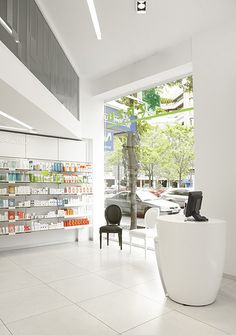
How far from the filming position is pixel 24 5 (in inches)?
135

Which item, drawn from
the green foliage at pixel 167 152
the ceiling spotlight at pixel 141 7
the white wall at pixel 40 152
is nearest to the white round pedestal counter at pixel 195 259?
the green foliage at pixel 167 152

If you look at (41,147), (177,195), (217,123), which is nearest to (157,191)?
(177,195)

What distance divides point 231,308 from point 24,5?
4403mm

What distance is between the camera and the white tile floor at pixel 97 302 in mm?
2783

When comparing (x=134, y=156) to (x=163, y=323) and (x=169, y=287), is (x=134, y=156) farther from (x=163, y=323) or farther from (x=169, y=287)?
(x=163, y=323)

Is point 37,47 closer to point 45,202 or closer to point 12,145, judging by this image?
point 12,145

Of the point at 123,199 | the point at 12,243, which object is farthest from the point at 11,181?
the point at 123,199

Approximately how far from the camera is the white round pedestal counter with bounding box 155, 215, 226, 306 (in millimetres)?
3219

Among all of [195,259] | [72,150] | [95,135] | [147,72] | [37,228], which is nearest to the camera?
[195,259]

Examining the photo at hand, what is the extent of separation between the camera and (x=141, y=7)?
4.02 metres

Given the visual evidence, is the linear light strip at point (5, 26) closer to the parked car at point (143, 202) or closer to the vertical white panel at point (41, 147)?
the vertical white panel at point (41, 147)

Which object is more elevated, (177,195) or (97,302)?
(177,195)

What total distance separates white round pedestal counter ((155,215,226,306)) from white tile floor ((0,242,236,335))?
0.15 m

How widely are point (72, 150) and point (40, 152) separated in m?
0.85
